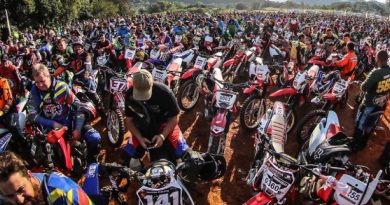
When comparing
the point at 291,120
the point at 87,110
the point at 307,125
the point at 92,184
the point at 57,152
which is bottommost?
the point at 291,120

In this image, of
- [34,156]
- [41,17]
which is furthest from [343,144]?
[41,17]

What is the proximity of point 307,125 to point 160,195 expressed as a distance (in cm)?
379

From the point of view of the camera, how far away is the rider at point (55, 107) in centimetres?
415

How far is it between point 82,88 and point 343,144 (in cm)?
483

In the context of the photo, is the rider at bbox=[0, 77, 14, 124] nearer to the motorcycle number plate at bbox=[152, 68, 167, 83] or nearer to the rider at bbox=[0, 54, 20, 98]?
the rider at bbox=[0, 54, 20, 98]

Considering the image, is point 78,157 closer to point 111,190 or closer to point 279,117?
point 111,190

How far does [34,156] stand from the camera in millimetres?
4098

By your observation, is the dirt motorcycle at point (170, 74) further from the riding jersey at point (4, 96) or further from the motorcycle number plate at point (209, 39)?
the motorcycle number plate at point (209, 39)

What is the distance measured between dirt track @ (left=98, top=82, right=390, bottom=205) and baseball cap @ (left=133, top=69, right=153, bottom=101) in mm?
1657

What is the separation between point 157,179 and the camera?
9.00ft

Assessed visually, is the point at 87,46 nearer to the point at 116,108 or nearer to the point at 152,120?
the point at 116,108

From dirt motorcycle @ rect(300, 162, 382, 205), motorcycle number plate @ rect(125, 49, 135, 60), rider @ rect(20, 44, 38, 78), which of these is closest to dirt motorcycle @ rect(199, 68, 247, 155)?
dirt motorcycle @ rect(300, 162, 382, 205)

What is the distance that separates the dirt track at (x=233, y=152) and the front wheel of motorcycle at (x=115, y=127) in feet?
0.67

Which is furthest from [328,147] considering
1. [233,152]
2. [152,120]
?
[152,120]
